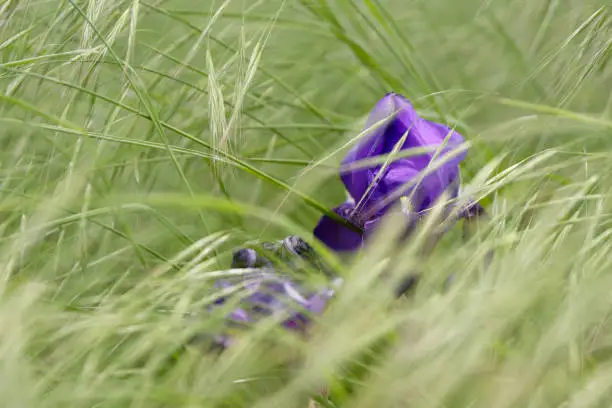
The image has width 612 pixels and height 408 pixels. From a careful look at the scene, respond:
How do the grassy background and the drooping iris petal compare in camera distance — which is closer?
the grassy background

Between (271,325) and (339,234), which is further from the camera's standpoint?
(339,234)

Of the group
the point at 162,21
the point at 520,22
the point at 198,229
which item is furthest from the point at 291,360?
the point at 162,21

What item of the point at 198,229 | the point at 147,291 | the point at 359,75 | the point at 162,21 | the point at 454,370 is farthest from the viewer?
the point at 162,21

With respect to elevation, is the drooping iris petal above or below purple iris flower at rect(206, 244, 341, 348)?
below

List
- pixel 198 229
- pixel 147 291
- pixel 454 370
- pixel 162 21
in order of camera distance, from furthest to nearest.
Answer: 1. pixel 162 21
2. pixel 198 229
3. pixel 147 291
4. pixel 454 370

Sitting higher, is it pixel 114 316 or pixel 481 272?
pixel 114 316

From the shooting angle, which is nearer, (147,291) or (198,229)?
(147,291)

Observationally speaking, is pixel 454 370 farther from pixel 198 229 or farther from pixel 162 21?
pixel 162 21

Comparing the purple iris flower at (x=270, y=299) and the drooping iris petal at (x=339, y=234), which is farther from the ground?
the purple iris flower at (x=270, y=299)
